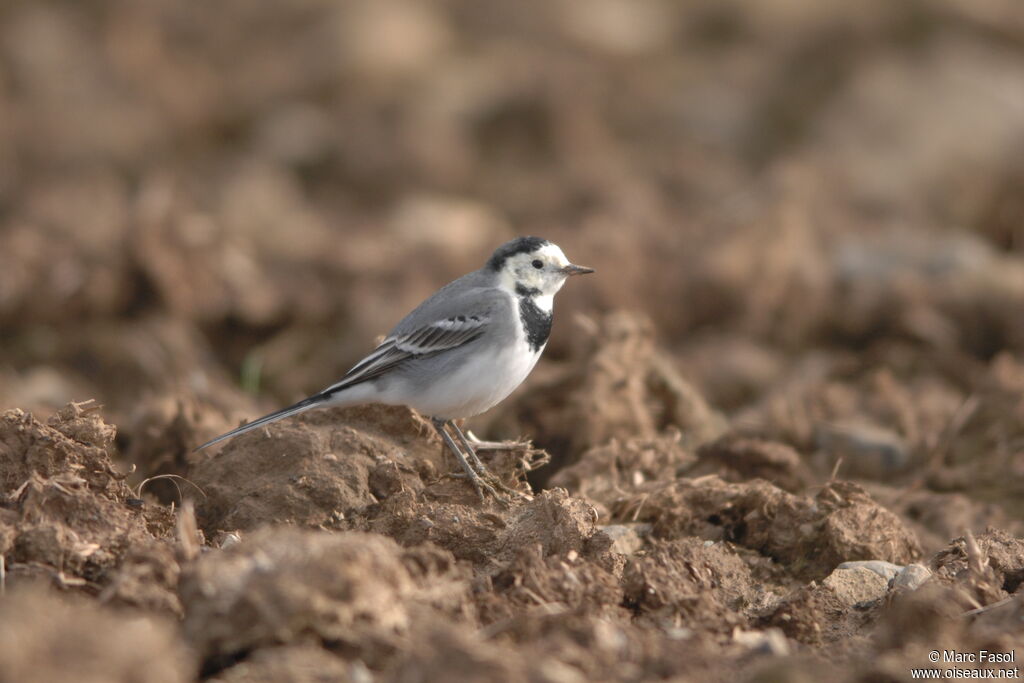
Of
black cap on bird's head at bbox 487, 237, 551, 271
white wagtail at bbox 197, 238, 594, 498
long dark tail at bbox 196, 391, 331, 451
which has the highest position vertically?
black cap on bird's head at bbox 487, 237, 551, 271

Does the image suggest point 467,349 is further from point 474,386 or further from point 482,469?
point 482,469

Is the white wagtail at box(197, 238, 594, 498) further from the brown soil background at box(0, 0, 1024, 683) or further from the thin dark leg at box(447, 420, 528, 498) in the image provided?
the brown soil background at box(0, 0, 1024, 683)

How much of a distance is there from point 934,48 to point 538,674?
16.2 metres

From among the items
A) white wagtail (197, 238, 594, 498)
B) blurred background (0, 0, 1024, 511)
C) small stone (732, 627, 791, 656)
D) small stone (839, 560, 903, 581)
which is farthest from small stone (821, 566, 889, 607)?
blurred background (0, 0, 1024, 511)

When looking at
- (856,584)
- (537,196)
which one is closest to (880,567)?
(856,584)

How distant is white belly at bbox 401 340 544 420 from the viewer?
6.05m

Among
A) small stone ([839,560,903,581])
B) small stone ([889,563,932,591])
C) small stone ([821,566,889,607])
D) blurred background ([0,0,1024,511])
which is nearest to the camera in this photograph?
small stone ([889,563,932,591])

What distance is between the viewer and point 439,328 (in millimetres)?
6352

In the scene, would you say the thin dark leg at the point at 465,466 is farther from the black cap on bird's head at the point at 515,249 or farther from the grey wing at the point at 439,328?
the black cap on bird's head at the point at 515,249

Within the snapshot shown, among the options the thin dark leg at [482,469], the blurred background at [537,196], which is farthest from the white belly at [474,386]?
the blurred background at [537,196]

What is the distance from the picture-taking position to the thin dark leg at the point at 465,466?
5.57 m

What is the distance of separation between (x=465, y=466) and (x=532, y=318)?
1.05m

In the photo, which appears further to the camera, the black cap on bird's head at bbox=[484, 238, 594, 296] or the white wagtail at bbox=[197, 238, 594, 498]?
the black cap on bird's head at bbox=[484, 238, 594, 296]

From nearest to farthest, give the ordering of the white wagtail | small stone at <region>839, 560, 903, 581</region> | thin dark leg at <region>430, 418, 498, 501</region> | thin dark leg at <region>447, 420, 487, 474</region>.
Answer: small stone at <region>839, 560, 903, 581</region>, thin dark leg at <region>430, 418, 498, 501</region>, thin dark leg at <region>447, 420, 487, 474</region>, the white wagtail
